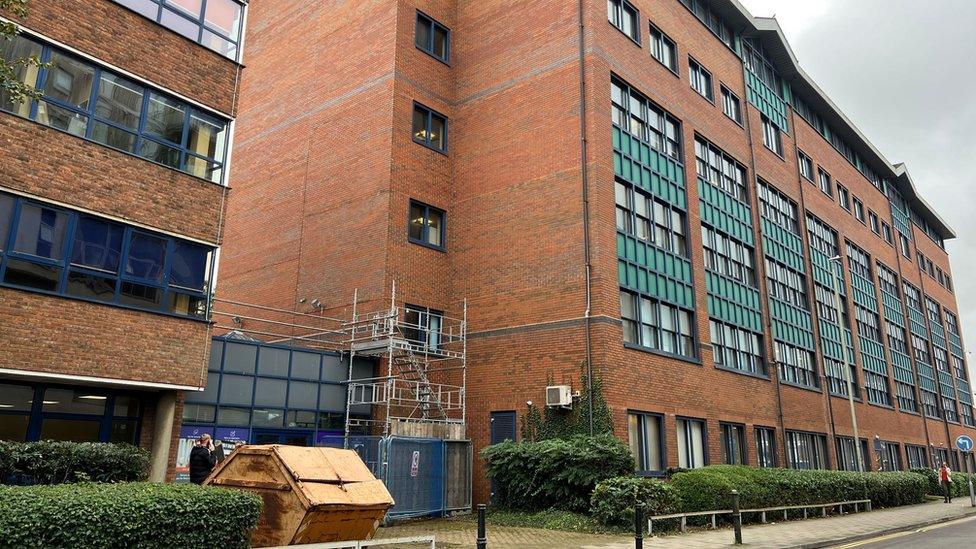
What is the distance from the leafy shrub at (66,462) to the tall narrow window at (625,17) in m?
19.9

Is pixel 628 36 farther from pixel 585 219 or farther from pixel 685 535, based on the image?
pixel 685 535

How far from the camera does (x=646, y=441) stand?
840 inches

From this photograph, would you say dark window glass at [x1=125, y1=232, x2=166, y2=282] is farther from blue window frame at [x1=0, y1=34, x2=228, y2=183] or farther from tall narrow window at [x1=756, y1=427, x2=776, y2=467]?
tall narrow window at [x1=756, y1=427, x2=776, y2=467]

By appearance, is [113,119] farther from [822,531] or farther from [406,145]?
[822,531]

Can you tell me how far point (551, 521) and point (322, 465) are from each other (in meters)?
8.38

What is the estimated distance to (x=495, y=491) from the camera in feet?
67.8

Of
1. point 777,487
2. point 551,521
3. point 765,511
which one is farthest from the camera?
point 777,487

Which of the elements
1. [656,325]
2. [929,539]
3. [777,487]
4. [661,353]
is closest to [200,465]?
[661,353]

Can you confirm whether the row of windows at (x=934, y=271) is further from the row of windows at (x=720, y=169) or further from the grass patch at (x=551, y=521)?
the grass patch at (x=551, y=521)

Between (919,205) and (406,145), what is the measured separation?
4906cm

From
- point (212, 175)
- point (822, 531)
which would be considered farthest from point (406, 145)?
point (822, 531)

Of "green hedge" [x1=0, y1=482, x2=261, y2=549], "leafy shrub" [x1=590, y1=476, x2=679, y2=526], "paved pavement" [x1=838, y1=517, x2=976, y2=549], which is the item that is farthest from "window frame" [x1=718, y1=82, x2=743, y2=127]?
"green hedge" [x1=0, y1=482, x2=261, y2=549]

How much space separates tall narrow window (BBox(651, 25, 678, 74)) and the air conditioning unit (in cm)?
1363

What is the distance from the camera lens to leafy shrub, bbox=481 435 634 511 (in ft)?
59.4
